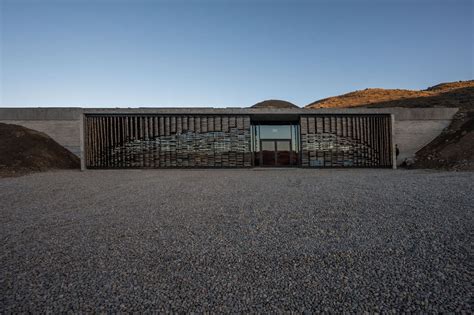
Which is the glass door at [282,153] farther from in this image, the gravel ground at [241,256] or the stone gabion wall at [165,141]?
the gravel ground at [241,256]

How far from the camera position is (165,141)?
1594 centimetres

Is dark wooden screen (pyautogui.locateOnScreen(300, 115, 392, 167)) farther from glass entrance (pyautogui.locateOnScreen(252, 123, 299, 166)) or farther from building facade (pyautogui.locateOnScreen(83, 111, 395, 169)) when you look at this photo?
glass entrance (pyautogui.locateOnScreen(252, 123, 299, 166))

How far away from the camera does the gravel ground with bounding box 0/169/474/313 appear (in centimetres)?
224

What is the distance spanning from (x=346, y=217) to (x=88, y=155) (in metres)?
15.3

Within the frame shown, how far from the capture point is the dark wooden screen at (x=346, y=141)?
54.4ft

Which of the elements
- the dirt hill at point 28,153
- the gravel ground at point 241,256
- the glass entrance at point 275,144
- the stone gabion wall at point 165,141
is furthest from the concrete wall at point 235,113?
the gravel ground at point 241,256

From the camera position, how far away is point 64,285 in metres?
2.52

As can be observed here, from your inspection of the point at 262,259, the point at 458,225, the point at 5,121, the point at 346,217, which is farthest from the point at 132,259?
the point at 5,121

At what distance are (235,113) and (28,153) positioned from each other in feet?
38.6

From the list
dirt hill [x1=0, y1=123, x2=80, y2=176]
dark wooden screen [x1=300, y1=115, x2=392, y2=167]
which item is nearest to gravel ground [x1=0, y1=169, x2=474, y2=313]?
dirt hill [x1=0, y1=123, x2=80, y2=176]

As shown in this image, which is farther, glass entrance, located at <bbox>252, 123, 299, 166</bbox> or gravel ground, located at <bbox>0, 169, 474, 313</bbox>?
glass entrance, located at <bbox>252, 123, 299, 166</bbox>

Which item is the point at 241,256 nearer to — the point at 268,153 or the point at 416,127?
the point at 268,153

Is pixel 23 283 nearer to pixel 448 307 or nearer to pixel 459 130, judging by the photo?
pixel 448 307

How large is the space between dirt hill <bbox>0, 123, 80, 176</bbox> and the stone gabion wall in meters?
1.96
